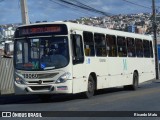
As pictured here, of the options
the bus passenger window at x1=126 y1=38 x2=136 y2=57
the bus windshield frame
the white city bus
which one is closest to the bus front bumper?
the white city bus

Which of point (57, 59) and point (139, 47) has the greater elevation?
point (139, 47)

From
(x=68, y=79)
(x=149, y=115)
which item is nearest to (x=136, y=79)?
(x=68, y=79)

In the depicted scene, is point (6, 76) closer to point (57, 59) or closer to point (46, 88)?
point (46, 88)

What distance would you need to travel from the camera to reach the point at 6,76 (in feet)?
88.2

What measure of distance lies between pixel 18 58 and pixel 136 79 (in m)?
9.82

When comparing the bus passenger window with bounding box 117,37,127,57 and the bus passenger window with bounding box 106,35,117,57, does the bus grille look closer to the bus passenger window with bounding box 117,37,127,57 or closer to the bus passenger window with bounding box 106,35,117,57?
the bus passenger window with bounding box 106,35,117,57

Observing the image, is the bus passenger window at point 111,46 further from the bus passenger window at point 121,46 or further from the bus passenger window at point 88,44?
the bus passenger window at point 88,44

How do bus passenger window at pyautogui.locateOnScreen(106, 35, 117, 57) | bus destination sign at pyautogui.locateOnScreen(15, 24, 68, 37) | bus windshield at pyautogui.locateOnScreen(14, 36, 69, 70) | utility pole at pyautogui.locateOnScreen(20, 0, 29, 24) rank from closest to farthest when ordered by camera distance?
bus windshield at pyautogui.locateOnScreen(14, 36, 69, 70)
bus destination sign at pyautogui.locateOnScreen(15, 24, 68, 37)
bus passenger window at pyautogui.locateOnScreen(106, 35, 117, 57)
utility pole at pyautogui.locateOnScreen(20, 0, 29, 24)

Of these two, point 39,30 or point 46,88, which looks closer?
point 46,88

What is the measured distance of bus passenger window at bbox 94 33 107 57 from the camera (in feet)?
68.0

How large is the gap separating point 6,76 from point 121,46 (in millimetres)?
7211

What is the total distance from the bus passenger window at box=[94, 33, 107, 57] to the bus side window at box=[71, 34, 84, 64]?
74.3 inches

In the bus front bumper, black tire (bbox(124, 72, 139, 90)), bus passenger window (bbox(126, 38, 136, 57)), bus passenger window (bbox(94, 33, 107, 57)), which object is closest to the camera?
the bus front bumper

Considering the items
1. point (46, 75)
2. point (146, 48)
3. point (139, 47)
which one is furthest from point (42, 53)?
point (146, 48)
